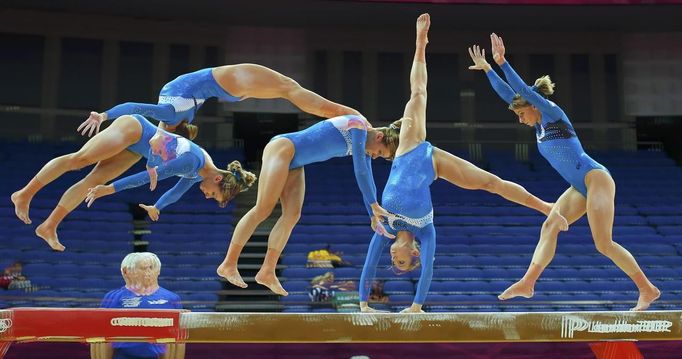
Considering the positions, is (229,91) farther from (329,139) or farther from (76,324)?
(76,324)

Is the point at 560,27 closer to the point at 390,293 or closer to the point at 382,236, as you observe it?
the point at 390,293

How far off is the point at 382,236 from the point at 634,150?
40.6 ft

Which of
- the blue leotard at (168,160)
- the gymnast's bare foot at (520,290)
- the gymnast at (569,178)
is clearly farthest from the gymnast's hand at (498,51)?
the blue leotard at (168,160)

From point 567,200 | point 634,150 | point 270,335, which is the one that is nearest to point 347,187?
point 634,150

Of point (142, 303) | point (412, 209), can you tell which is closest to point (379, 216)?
point (412, 209)

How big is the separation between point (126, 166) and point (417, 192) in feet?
7.71

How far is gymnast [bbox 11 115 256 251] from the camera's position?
213 inches

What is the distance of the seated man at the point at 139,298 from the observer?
5.27 metres

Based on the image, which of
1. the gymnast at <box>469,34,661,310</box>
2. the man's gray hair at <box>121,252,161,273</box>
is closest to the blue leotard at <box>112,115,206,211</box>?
the man's gray hair at <box>121,252,161,273</box>

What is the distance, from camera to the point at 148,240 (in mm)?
11789

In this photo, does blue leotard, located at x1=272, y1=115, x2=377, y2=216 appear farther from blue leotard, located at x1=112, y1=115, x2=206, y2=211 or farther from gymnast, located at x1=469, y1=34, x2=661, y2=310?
gymnast, located at x1=469, y1=34, x2=661, y2=310

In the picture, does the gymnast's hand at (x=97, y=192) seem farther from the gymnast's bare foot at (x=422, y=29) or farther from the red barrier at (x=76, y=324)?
the gymnast's bare foot at (x=422, y=29)

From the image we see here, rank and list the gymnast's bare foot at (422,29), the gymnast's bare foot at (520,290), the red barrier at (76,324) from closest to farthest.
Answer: the red barrier at (76,324), the gymnast's bare foot at (520,290), the gymnast's bare foot at (422,29)

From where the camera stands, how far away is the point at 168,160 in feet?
17.9
